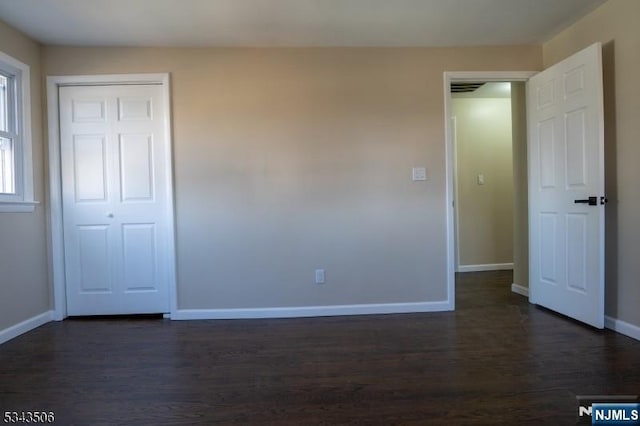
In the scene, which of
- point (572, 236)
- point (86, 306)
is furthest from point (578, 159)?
point (86, 306)

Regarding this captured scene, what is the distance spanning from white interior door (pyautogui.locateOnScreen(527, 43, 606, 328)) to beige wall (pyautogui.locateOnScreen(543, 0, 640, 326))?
14 cm

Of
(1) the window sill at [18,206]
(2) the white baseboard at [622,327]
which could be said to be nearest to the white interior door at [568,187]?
(2) the white baseboard at [622,327]

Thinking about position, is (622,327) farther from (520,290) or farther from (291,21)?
(291,21)

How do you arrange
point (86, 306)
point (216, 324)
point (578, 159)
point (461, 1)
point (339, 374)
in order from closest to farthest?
point (339, 374)
point (461, 1)
point (578, 159)
point (216, 324)
point (86, 306)

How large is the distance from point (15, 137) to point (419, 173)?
10.7ft

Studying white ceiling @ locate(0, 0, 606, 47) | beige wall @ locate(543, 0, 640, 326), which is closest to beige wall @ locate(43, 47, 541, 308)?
white ceiling @ locate(0, 0, 606, 47)

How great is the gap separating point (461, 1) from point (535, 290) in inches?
98.3

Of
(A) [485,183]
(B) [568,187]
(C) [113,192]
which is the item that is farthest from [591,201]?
(C) [113,192]

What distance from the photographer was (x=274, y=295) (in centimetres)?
321

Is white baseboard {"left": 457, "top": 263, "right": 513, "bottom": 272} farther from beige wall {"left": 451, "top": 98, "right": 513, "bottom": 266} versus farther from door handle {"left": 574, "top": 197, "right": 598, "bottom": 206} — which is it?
door handle {"left": 574, "top": 197, "right": 598, "bottom": 206}

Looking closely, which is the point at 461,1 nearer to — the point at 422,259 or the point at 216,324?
the point at 422,259

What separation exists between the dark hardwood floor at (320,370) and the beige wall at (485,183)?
84.4 inches

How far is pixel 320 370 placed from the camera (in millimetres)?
2127

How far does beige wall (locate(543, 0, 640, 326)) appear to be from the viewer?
8.20 ft
